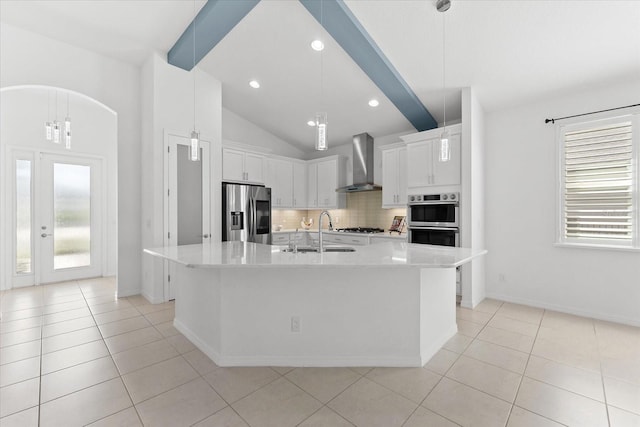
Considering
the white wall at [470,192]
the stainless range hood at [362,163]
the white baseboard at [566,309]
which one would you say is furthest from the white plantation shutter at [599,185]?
the stainless range hood at [362,163]

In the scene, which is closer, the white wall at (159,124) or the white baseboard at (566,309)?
the white baseboard at (566,309)

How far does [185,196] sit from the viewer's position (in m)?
4.15

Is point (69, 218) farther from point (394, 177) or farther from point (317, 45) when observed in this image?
point (394, 177)

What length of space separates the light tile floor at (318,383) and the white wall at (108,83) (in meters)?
1.27

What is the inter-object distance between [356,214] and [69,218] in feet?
17.4

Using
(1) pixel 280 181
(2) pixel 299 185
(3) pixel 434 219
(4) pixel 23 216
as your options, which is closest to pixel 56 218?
(4) pixel 23 216

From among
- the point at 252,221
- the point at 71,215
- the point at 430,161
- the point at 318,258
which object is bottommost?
the point at 318,258

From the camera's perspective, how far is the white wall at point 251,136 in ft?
18.1

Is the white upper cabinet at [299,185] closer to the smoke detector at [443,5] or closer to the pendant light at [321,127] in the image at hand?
the pendant light at [321,127]

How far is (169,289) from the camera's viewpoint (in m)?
3.97

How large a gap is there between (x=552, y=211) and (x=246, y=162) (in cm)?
463

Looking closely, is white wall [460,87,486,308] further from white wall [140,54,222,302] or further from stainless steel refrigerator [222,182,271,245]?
white wall [140,54,222,302]

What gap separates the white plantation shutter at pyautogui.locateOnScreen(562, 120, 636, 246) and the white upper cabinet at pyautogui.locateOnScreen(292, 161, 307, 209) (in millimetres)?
4331

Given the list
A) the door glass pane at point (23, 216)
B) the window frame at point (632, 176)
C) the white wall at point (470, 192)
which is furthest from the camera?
the door glass pane at point (23, 216)
